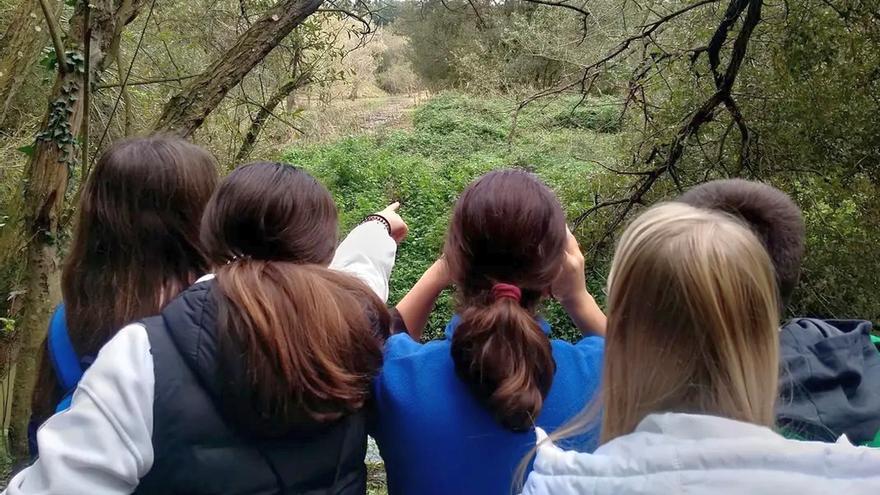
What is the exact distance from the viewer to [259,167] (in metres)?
1.44

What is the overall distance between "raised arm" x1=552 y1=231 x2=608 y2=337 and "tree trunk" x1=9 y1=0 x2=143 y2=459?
2.01 meters

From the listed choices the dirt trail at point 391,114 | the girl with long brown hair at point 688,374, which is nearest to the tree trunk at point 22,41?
the girl with long brown hair at point 688,374

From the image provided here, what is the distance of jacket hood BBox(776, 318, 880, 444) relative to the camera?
1376mm

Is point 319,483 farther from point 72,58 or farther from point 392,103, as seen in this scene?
point 392,103

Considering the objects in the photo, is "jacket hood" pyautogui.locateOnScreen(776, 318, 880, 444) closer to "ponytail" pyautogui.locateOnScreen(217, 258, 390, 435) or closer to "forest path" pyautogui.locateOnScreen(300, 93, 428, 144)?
"ponytail" pyautogui.locateOnScreen(217, 258, 390, 435)

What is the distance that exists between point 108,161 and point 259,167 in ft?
1.23

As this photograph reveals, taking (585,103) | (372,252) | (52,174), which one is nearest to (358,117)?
(585,103)

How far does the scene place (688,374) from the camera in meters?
1.04

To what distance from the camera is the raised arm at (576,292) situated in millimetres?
1609

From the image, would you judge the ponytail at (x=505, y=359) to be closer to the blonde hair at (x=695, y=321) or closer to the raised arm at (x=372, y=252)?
the blonde hair at (x=695, y=321)

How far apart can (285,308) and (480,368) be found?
0.38 m

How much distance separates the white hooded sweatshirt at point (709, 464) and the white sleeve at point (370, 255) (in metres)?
0.81

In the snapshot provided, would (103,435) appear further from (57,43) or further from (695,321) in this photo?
(57,43)

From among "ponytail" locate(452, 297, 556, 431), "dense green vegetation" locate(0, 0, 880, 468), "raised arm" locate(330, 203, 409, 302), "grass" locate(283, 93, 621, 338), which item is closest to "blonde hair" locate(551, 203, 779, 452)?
"ponytail" locate(452, 297, 556, 431)
